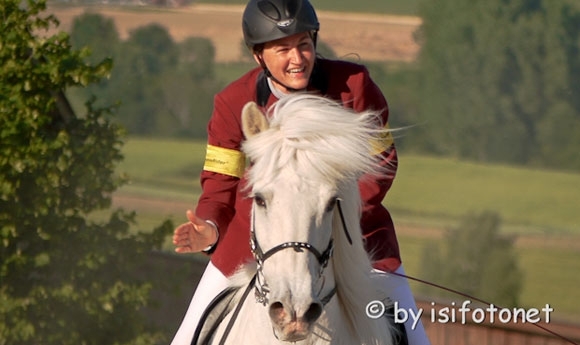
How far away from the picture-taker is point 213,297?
4.59m

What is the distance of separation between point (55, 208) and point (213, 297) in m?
4.13

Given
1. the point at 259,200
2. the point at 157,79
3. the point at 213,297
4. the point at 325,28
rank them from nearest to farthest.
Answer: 1. the point at 259,200
2. the point at 213,297
3. the point at 325,28
4. the point at 157,79

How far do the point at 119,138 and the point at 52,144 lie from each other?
1.10 meters

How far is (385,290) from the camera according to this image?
4.26 m

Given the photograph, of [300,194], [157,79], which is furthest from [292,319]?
[157,79]

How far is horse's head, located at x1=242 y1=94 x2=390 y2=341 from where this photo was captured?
11.5 ft

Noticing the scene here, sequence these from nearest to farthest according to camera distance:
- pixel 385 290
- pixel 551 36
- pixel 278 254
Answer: pixel 278 254 → pixel 385 290 → pixel 551 36

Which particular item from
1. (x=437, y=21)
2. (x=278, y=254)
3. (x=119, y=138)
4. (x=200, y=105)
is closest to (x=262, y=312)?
(x=278, y=254)

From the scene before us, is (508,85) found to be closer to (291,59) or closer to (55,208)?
(55,208)

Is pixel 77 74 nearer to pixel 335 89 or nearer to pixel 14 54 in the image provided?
pixel 14 54

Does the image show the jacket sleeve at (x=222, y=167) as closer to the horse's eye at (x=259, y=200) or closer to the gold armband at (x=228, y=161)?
the gold armband at (x=228, y=161)

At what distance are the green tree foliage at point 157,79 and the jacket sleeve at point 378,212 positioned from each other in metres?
21.9

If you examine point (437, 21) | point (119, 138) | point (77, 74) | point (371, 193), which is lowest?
point (437, 21)

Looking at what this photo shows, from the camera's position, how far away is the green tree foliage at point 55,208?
8055mm
